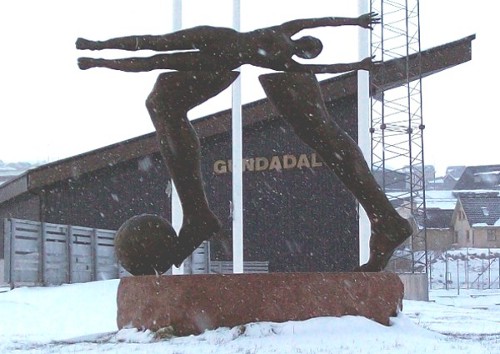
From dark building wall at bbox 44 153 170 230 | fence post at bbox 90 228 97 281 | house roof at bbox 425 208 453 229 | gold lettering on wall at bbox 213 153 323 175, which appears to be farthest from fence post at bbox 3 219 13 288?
house roof at bbox 425 208 453 229

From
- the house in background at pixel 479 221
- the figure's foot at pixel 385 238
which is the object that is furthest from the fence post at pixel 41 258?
the house in background at pixel 479 221

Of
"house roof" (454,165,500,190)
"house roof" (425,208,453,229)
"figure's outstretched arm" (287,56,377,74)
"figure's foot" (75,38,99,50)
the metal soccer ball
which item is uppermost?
"house roof" (454,165,500,190)

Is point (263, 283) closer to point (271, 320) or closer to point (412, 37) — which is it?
point (271, 320)

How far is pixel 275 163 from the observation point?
24609mm

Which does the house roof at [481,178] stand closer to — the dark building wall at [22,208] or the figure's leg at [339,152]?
the dark building wall at [22,208]

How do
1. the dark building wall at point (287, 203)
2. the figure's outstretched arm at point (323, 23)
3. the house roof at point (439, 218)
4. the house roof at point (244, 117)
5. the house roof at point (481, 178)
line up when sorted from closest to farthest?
the figure's outstretched arm at point (323, 23), the house roof at point (244, 117), the dark building wall at point (287, 203), the house roof at point (439, 218), the house roof at point (481, 178)

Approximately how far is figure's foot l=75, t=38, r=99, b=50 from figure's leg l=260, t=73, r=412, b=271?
1.48 m

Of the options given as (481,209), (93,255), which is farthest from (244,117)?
(481,209)

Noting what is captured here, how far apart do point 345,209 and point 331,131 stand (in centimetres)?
1708

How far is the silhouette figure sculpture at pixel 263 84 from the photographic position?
6.69 meters

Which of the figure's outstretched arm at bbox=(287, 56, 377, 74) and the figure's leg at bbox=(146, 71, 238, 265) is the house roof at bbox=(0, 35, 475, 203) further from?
the figure's leg at bbox=(146, 71, 238, 265)

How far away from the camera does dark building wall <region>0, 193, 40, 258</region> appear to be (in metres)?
26.9

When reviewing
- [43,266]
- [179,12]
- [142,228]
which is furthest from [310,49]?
[43,266]

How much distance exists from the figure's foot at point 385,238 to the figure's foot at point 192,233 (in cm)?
139
